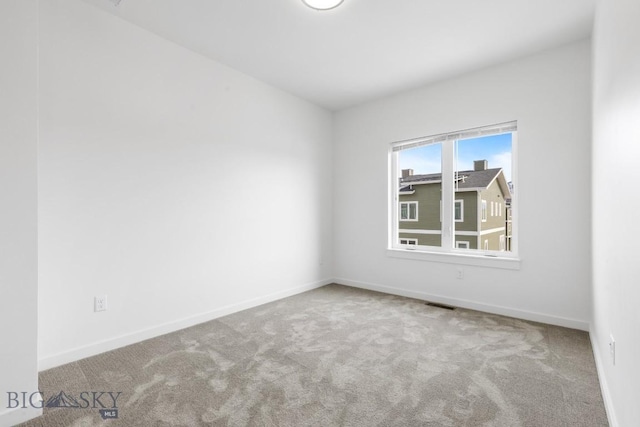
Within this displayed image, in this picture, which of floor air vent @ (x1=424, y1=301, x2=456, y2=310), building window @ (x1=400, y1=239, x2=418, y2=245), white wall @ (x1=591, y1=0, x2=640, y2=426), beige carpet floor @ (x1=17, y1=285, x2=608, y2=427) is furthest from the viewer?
building window @ (x1=400, y1=239, x2=418, y2=245)

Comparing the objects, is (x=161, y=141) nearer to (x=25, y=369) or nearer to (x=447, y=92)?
(x=25, y=369)

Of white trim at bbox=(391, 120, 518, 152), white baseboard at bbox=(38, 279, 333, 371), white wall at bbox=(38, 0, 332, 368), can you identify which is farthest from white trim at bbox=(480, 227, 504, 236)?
white baseboard at bbox=(38, 279, 333, 371)

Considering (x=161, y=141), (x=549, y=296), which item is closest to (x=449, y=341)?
(x=549, y=296)

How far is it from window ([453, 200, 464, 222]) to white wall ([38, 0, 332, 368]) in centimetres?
218

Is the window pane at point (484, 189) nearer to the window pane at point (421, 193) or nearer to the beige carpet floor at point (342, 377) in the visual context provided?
the window pane at point (421, 193)

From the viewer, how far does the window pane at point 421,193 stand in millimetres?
4016

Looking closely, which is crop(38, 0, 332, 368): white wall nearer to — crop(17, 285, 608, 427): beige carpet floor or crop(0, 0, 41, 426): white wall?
crop(17, 285, 608, 427): beige carpet floor

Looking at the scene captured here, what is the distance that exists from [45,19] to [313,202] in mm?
3301

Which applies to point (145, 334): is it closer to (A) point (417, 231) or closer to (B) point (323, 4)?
(B) point (323, 4)

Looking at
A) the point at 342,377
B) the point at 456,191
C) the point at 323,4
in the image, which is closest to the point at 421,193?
the point at 456,191

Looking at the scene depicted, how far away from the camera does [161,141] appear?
2877 mm

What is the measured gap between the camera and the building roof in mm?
3523

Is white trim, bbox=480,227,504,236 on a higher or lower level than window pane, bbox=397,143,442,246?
lower

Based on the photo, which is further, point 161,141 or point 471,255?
point 471,255
